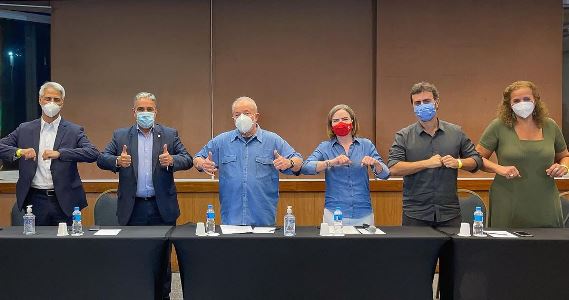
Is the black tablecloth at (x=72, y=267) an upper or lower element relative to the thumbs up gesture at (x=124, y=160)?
lower

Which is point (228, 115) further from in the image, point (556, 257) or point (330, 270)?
point (556, 257)

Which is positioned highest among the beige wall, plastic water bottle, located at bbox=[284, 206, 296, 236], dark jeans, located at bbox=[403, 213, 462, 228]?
the beige wall

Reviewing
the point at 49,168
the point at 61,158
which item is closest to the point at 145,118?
the point at 61,158

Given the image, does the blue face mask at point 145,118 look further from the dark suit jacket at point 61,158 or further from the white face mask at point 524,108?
the white face mask at point 524,108

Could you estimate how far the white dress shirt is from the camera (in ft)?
12.7

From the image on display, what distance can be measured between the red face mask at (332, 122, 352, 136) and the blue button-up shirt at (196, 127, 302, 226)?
35cm

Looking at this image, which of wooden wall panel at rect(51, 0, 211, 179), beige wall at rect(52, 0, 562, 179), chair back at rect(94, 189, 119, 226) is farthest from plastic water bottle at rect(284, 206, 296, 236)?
wooden wall panel at rect(51, 0, 211, 179)

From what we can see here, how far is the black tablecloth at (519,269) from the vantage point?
300cm

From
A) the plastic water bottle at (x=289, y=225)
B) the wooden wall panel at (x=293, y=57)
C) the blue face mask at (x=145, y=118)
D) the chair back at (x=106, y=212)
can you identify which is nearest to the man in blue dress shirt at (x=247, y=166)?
the blue face mask at (x=145, y=118)

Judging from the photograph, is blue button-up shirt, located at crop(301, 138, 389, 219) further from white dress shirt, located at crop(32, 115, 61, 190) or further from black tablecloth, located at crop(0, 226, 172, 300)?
white dress shirt, located at crop(32, 115, 61, 190)

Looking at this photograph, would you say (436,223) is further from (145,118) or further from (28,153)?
(28,153)

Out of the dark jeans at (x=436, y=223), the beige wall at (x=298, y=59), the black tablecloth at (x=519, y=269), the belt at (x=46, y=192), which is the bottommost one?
the black tablecloth at (x=519, y=269)

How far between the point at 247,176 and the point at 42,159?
140cm

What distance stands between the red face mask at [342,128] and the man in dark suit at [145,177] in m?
1.04
